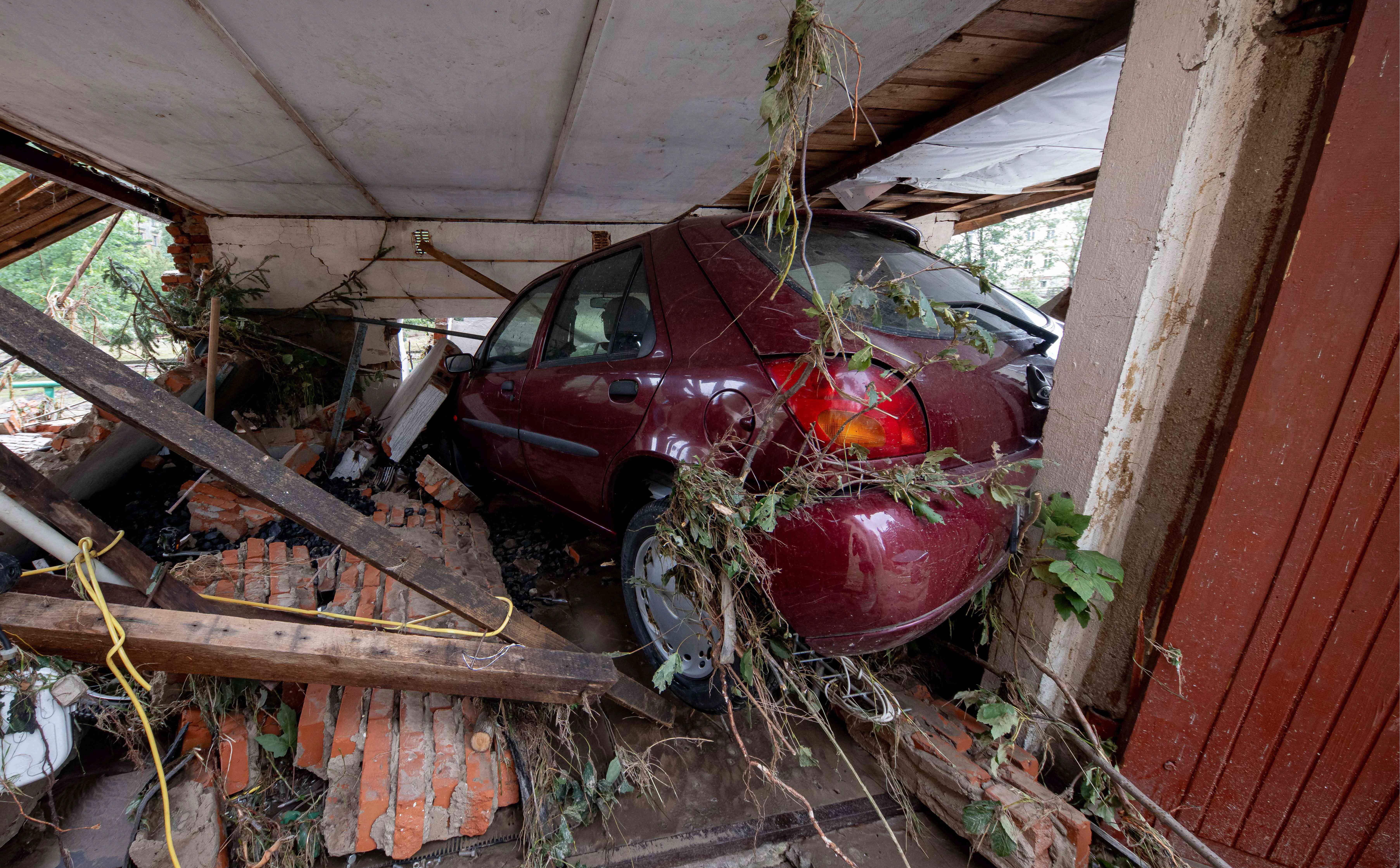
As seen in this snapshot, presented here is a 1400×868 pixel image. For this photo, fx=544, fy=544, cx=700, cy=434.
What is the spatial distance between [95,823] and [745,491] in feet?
6.85

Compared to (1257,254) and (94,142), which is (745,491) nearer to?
(1257,254)

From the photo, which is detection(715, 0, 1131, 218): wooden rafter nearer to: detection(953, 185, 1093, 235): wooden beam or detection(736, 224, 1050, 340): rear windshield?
detection(736, 224, 1050, 340): rear windshield

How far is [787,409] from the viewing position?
154 cm

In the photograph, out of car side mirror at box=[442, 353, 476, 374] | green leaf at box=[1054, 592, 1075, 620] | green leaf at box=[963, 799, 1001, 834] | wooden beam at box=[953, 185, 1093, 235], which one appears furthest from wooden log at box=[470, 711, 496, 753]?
wooden beam at box=[953, 185, 1093, 235]

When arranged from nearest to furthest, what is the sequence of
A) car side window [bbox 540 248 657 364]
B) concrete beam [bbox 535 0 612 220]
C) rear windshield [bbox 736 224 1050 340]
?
1. rear windshield [bbox 736 224 1050 340]
2. concrete beam [bbox 535 0 612 220]
3. car side window [bbox 540 248 657 364]

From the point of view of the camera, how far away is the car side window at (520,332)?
10.0 feet

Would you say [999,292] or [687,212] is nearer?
[999,292]

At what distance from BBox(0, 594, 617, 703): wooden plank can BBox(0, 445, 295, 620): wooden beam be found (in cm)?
19

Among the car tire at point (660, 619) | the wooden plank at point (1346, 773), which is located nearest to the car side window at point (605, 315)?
the car tire at point (660, 619)

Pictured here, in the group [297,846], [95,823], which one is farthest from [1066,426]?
[95,823]

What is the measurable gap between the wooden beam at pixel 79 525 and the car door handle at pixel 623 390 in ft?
4.43

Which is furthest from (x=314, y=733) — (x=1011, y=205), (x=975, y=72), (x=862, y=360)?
(x=1011, y=205)

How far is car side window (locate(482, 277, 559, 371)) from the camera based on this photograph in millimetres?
3057

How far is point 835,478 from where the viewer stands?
146 centimetres
